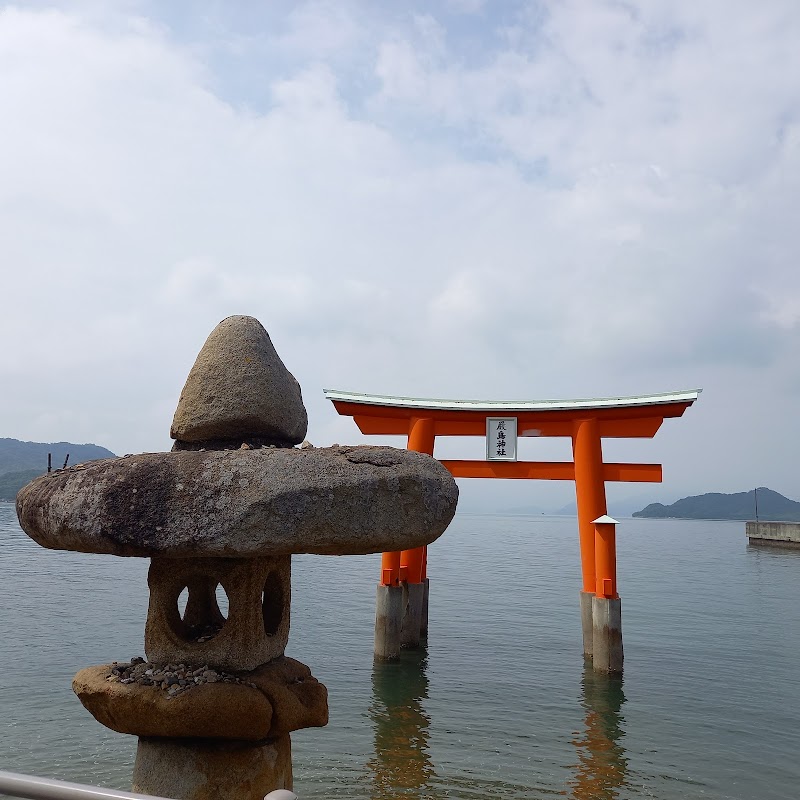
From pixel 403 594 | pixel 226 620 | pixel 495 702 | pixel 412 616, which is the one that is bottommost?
pixel 495 702

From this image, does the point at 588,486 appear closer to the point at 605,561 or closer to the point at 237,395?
the point at 605,561

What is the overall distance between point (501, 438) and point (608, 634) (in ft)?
14.1

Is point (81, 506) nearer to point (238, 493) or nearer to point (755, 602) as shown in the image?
point (238, 493)

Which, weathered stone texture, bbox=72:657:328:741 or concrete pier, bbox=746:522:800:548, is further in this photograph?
concrete pier, bbox=746:522:800:548

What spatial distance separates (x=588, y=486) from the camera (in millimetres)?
13477

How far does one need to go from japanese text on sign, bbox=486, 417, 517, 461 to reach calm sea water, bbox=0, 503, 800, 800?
4.48 meters

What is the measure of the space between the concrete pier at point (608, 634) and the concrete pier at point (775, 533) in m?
50.4

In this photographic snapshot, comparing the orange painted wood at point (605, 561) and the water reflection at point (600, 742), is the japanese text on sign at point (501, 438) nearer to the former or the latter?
the orange painted wood at point (605, 561)

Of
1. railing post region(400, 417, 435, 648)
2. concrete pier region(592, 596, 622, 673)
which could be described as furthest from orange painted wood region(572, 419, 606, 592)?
railing post region(400, 417, 435, 648)

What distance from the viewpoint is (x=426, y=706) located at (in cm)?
1141

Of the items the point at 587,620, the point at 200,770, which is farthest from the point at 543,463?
the point at 200,770

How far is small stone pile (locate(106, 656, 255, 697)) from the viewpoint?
15.7 feet

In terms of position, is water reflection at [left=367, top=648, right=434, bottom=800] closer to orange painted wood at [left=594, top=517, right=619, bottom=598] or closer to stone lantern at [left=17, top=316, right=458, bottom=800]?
stone lantern at [left=17, top=316, right=458, bottom=800]

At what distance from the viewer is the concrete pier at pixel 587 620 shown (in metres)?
13.3
